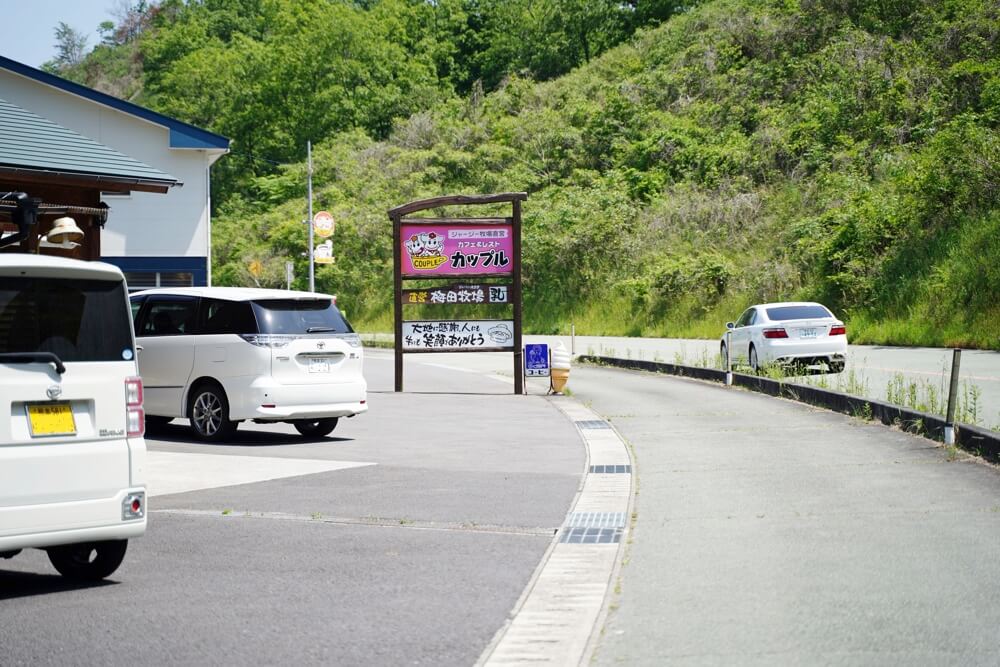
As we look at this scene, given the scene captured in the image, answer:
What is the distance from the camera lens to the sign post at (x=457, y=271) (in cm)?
2272

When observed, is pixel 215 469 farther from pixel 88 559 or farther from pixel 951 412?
pixel 951 412

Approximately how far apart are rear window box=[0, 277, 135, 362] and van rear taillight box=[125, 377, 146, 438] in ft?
0.56

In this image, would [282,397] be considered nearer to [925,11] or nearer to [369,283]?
[369,283]

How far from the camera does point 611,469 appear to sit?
1198 centimetres

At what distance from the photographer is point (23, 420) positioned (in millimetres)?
6500

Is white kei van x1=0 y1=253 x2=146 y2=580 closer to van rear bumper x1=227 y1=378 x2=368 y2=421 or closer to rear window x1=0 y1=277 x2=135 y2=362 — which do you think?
rear window x1=0 y1=277 x2=135 y2=362

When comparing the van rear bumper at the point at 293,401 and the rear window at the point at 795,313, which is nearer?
the van rear bumper at the point at 293,401

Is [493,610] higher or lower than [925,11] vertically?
lower

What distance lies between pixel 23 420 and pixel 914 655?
462cm

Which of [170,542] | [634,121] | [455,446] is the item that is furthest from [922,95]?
[170,542]

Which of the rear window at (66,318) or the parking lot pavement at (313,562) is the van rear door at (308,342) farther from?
the rear window at (66,318)

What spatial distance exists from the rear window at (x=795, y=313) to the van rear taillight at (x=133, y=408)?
18.4 m

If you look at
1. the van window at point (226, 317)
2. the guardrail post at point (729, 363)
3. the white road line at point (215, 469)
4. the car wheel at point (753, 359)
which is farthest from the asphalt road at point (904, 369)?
the van window at point (226, 317)

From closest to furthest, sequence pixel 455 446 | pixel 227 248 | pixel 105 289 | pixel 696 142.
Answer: pixel 105 289
pixel 455 446
pixel 696 142
pixel 227 248
